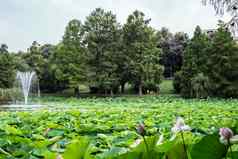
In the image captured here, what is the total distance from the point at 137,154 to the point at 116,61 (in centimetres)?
2742

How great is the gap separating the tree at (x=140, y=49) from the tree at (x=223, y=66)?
14.1 feet

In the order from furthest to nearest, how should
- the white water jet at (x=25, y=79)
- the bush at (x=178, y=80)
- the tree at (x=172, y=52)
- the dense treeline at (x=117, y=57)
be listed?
the tree at (x=172, y=52) → the white water jet at (x=25, y=79) → the bush at (x=178, y=80) → the dense treeline at (x=117, y=57)

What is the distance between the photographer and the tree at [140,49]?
27.5 m

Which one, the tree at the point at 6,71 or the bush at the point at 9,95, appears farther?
the tree at the point at 6,71

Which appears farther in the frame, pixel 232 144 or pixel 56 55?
pixel 56 55

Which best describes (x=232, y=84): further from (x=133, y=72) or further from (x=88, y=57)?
(x=88, y=57)

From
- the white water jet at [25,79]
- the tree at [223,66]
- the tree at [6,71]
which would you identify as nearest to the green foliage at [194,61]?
the tree at [223,66]

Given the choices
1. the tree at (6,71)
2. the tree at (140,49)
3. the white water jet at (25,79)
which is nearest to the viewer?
the tree at (140,49)

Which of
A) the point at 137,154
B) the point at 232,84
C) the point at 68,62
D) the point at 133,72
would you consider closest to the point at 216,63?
the point at 232,84

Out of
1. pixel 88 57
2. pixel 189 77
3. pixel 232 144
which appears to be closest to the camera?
pixel 232 144

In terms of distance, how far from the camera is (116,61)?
1111 inches

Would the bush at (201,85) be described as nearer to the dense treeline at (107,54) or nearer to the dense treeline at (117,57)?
the dense treeline at (117,57)

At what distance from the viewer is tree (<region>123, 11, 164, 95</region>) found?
2749cm

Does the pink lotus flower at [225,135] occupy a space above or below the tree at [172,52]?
below
